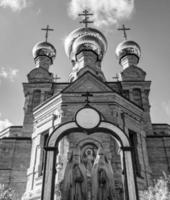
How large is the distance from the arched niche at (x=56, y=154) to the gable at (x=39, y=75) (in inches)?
452

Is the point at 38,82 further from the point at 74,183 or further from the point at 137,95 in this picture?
the point at 74,183

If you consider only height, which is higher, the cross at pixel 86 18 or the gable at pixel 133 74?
the cross at pixel 86 18

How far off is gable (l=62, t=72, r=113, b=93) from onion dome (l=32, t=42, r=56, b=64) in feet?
23.6

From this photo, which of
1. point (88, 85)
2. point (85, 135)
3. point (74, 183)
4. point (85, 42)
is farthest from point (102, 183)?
point (85, 42)

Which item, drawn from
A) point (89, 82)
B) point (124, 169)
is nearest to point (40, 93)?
point (89, 82)

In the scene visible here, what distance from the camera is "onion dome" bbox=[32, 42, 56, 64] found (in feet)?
61.0

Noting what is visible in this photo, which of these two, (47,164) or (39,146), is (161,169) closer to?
(39,146)

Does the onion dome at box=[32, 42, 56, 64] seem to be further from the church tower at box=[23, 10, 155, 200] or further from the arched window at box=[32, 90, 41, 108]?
the arched window at box=[32, 90, 41, 108]

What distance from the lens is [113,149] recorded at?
10.2 metres

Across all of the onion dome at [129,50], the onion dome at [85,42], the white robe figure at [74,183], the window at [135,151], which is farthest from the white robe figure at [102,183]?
the onion dome at [129,50]

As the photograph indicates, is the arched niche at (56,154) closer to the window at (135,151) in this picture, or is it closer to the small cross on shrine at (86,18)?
the window at (135,151)

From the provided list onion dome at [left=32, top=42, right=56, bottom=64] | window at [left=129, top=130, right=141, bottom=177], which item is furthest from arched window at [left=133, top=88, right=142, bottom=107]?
onion dome at [left=32, top=42, right=56, bottom=64]

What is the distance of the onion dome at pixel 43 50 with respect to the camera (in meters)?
18.6

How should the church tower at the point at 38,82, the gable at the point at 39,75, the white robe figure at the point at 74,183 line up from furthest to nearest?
the gable at the point at 39,75
the church tower at the point at 38,82
the white robe figure at the point at 74,183
